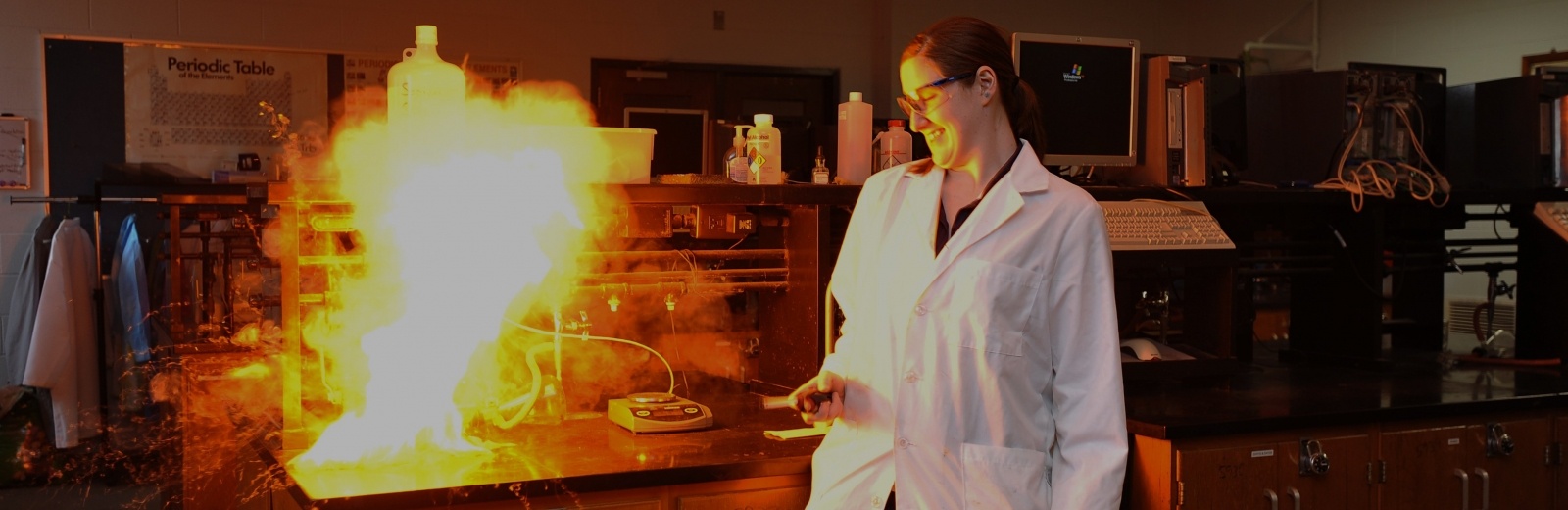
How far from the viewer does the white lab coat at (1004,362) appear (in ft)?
6.02

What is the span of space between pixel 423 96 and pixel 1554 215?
3.35m

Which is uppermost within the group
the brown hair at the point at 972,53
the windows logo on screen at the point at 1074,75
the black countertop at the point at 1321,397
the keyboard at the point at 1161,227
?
the windows logo on screen at the point at 1074,75

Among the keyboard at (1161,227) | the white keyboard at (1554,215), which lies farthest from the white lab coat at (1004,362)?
the white keyboard at (1554,215)

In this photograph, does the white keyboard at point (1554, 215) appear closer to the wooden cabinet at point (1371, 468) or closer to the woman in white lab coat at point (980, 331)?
the wooden cabinet at point (1371, 468)

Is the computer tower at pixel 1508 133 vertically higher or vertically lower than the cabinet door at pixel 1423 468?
higher

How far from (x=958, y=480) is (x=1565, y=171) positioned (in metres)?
2.87

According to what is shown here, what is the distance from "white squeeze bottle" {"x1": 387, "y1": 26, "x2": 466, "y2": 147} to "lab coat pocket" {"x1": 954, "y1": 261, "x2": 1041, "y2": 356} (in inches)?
44.3

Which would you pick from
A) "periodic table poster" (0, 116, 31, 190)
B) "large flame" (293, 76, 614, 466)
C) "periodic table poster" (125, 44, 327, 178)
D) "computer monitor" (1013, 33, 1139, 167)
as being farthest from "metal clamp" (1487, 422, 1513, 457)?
"periodic table poster" (0, 116, 31, 190)

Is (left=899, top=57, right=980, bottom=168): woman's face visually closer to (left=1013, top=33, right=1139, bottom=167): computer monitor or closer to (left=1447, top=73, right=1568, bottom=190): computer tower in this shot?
(left=1013, top=33, right=1139, bottom=167): computer monitor

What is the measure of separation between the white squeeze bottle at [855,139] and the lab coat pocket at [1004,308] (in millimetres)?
1022

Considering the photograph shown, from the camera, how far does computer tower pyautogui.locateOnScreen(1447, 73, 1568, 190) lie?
3.74 metres

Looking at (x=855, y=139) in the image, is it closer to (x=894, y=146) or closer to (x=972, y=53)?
(x=894, y=146)

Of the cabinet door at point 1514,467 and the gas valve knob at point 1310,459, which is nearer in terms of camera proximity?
the gas valve knob at point 1310,459

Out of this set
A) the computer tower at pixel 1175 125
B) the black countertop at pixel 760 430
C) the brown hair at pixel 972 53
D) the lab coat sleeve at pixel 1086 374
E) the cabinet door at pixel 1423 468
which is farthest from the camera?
the computer tower at pixel 1175 125
